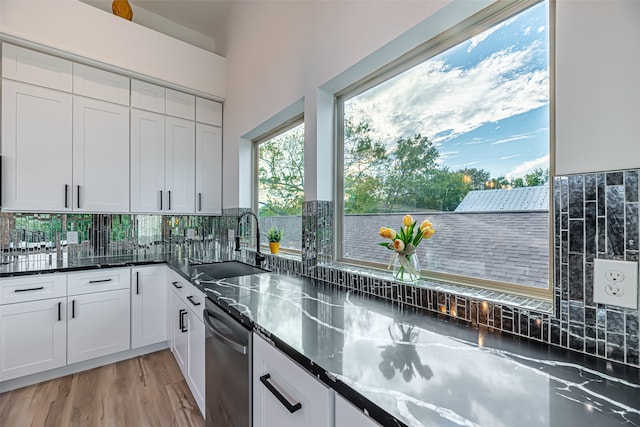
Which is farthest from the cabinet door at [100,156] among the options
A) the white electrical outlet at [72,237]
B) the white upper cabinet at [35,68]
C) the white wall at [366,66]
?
the white wall at [366,66]

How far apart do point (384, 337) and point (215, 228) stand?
2.98 m

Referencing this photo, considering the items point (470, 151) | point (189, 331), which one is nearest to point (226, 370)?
point (189, 331)

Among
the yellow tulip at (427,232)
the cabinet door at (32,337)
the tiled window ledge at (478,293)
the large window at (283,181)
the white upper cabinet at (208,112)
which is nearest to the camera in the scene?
the tiled window ledge at (478,293)

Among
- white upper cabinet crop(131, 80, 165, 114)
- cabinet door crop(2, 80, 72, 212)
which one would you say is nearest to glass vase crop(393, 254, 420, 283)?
cabinet door crop(2, 80, 72, 212)

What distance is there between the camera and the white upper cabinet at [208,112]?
319 centimetres

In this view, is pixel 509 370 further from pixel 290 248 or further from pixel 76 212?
pixel 76 212

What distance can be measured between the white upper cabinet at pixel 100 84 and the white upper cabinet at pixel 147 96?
0.06 m

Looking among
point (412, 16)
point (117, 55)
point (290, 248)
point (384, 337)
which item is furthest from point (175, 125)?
point (384, 337)

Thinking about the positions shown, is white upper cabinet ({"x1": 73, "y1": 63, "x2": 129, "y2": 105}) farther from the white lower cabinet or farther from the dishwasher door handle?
the dishwasher door handle

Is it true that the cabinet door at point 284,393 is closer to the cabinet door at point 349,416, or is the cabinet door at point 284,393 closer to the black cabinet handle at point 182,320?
the cabinet door at point 349,416

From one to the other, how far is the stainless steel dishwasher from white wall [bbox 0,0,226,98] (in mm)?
2469

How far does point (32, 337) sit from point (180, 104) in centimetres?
234

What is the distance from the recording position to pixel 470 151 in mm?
1238

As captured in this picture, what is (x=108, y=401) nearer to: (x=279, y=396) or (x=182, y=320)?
(x=182, y=320)
